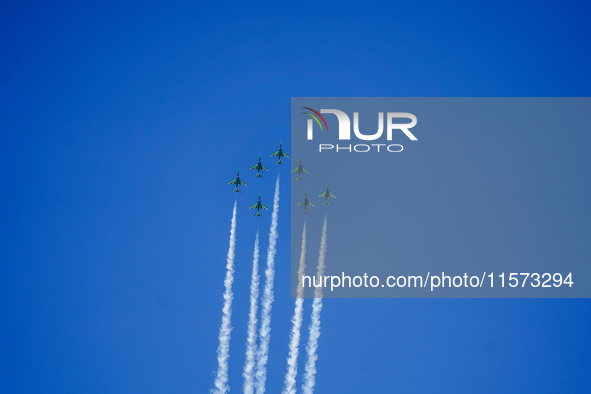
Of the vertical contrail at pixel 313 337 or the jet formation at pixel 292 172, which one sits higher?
the jet formation at pixel 292 172

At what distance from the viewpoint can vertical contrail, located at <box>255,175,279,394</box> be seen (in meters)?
20.4

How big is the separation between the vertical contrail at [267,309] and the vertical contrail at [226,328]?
1.68 m

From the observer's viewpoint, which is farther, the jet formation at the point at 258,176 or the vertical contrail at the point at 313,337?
the jet formation at the point at 258,176

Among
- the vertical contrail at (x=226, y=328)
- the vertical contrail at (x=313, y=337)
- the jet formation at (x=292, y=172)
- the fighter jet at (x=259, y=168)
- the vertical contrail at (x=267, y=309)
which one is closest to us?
the vertical contrail at (x=267, y=309)

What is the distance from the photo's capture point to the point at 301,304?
69.6ft

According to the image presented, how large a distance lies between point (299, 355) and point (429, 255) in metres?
8.72

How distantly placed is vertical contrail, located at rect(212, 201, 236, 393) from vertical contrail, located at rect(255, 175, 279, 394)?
168 centimetres

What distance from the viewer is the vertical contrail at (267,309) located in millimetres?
20438

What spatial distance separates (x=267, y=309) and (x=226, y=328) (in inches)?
90.4

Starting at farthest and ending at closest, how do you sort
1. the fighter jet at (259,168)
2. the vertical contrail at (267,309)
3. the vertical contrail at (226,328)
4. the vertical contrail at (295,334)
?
the fighter jet at (259,168) → the vertical contrail at (226,328) → the vertical contrail at (295,334) → the vertical contrail at (267,309)

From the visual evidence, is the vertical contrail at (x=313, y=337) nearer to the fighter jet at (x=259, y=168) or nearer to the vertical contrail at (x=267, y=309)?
the vertical contrail at (x=267, y=309)

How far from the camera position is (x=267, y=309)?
69.5 feet

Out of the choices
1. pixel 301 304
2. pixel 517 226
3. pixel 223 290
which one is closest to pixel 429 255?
pixel 517 226

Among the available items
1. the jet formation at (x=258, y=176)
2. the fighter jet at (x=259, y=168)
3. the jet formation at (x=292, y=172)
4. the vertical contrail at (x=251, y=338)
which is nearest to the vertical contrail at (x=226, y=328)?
the vertical contrail at (x=251, y=338)
